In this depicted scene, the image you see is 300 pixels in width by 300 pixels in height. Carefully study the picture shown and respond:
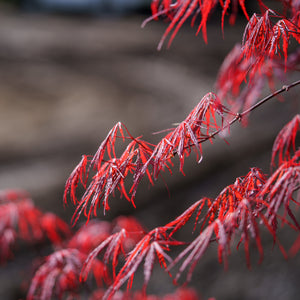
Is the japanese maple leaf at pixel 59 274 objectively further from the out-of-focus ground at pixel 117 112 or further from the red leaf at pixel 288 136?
the out-of-focus ground at pixel 117 112

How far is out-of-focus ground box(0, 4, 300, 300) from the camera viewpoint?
2604 millimetres

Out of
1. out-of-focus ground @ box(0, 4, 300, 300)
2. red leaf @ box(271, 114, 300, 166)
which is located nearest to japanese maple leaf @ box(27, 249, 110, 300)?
red leaf @ box(271, 114, 300, 166)

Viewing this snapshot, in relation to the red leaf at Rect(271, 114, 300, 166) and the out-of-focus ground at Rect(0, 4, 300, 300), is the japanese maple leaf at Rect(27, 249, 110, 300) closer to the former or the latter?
the red leaf at Rect(271, 114, 300, 166)

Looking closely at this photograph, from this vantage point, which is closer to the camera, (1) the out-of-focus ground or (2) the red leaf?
(2) the red leaf

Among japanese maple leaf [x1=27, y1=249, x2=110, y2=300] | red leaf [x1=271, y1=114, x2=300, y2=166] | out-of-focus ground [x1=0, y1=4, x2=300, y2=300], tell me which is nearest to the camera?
red leaf [x1=271, y1=114, x2=300, y2=166]

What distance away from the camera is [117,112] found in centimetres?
317

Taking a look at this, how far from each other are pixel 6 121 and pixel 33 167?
58cm

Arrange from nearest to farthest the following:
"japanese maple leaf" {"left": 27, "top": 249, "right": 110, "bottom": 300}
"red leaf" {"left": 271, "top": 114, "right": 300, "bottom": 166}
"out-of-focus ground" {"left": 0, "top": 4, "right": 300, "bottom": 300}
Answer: "red leaf" {"left": 271, "top": 114, "right": 300, "bottom": 166} → "japanese maple leaf" {"left": 27, "top": 249, "right": 110, "bottom": 300} → "out-of-focus ground" {"left": 0, "top": 4, "right": 300, "bottom": 300}

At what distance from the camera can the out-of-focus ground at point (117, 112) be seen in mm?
2604

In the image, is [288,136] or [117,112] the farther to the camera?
[117,112]

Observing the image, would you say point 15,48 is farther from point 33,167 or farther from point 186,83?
point 186,83

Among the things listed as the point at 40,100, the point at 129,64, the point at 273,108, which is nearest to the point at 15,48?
the point at 40,100

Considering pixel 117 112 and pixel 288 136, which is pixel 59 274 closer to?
pixel 288 136

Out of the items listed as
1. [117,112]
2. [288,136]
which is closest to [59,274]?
[288,136]
